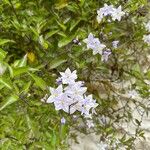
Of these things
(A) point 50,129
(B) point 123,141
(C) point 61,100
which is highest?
(B) point 123,141

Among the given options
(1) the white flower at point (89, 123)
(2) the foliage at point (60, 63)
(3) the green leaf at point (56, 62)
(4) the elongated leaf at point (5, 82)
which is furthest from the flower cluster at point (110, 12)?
(4) the elongated leaf at point (5, 82)

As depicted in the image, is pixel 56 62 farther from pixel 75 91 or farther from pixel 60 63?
pixel 75 91

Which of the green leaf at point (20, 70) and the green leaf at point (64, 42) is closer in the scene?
A: the green leaf at point (20, 70)

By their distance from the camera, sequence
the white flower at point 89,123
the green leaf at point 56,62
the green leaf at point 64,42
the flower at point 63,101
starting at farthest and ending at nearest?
the white flower at point 89,123
the green leaf at point 64,42
the green leaf at point 56,62
the flower at point 63,101

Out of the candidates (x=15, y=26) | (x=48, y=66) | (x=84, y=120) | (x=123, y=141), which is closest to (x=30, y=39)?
(x=15, y=26)

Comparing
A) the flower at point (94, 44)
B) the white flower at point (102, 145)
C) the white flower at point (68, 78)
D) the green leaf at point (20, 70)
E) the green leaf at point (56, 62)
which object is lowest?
the green leaf at point (20, 70)

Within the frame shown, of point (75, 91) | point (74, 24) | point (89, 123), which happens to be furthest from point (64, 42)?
point (75, 91)

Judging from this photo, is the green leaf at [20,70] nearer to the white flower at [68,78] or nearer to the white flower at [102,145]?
the white flower at [68,78]

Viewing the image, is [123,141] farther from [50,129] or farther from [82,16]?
[82,16]
